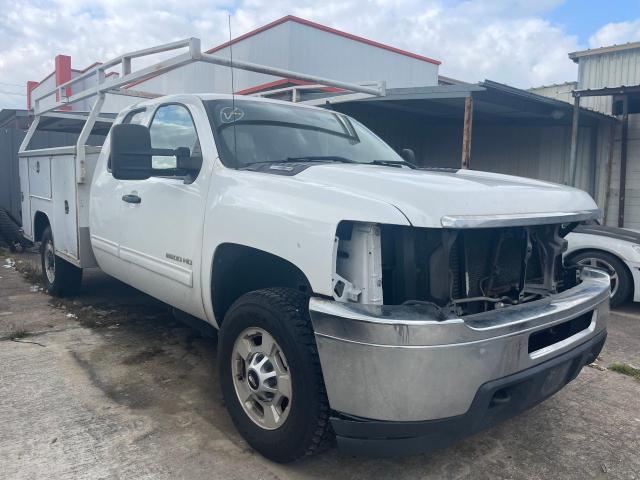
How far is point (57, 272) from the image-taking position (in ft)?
19.7

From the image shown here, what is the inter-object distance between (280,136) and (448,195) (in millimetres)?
1602

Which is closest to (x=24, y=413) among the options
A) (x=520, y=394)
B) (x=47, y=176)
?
(x=520, y=394)

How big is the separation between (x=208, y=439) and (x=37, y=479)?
0.85 m

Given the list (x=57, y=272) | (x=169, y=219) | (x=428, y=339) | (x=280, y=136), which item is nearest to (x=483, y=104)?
(x=280, y=136)

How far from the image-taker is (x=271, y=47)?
1270cm

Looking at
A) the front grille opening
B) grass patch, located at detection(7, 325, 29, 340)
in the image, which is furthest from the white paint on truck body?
grass patch, located at detection(7, 325, 29, 340)

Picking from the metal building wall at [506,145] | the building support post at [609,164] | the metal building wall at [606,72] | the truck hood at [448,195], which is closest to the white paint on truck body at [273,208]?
the truck hood at [448,195]

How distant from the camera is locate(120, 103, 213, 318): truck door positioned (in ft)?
11.4

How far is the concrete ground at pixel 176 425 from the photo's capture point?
2.85 metres

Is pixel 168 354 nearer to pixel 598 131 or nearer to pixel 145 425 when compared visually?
pixel 145 425

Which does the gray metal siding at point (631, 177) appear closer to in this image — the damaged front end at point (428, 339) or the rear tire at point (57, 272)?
the damaged front end at point (428, 339)

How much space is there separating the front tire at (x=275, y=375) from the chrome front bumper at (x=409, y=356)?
6.3 inches

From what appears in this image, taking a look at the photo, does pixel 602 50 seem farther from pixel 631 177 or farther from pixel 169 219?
pixel 169 219

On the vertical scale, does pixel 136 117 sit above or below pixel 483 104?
below
